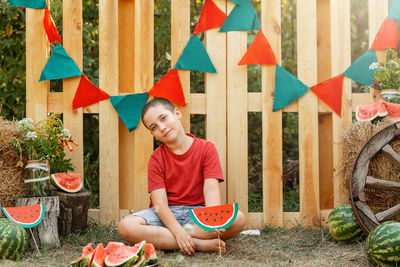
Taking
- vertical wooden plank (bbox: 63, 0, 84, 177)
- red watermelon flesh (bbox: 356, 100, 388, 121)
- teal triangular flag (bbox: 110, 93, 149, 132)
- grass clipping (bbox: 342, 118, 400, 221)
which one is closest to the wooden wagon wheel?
grass clipping (bbox: 342, 118, 400, 221)

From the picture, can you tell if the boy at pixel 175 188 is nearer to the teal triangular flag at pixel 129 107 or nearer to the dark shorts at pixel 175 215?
the dark shorts at pixel 175 215

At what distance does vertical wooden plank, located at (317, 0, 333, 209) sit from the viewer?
388 centimetres

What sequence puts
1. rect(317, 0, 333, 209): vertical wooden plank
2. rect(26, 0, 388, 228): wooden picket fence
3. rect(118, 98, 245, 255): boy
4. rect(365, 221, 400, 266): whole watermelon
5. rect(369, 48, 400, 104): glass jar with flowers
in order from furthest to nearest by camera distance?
rect(317, 0, 333, 209): vertical wooden plank, rect(26, 0, 388, 228): wooden picket fence, rect(369, 48, 400, 104): glass jar with flowers, rect(118, 98, 245, 255): boy, rect(365, 221, 400, 266): whole watermelon

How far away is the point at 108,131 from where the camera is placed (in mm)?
3795

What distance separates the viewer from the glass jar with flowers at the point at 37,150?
3.25 metres

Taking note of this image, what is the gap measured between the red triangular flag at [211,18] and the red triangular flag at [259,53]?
13.7 inches

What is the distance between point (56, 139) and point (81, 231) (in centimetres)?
80

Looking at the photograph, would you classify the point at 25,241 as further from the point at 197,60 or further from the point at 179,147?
the point at 197,60

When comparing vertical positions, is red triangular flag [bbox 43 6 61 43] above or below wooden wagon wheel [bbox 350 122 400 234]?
above

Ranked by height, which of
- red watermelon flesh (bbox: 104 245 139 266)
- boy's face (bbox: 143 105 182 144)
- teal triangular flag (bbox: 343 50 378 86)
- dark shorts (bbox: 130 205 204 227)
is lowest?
red watermelon flesh (bbox: 104 245 139 266)

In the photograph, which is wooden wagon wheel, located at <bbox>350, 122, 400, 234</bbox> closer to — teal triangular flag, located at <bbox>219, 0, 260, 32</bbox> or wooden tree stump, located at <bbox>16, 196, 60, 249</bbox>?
teal triangular flag, located at <bbox>219, 0, 260, 32</bbox>

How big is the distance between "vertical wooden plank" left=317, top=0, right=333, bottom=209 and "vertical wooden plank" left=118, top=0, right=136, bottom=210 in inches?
68.9

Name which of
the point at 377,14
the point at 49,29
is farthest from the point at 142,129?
the point at 377,14

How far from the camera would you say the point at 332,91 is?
3.72 meters
